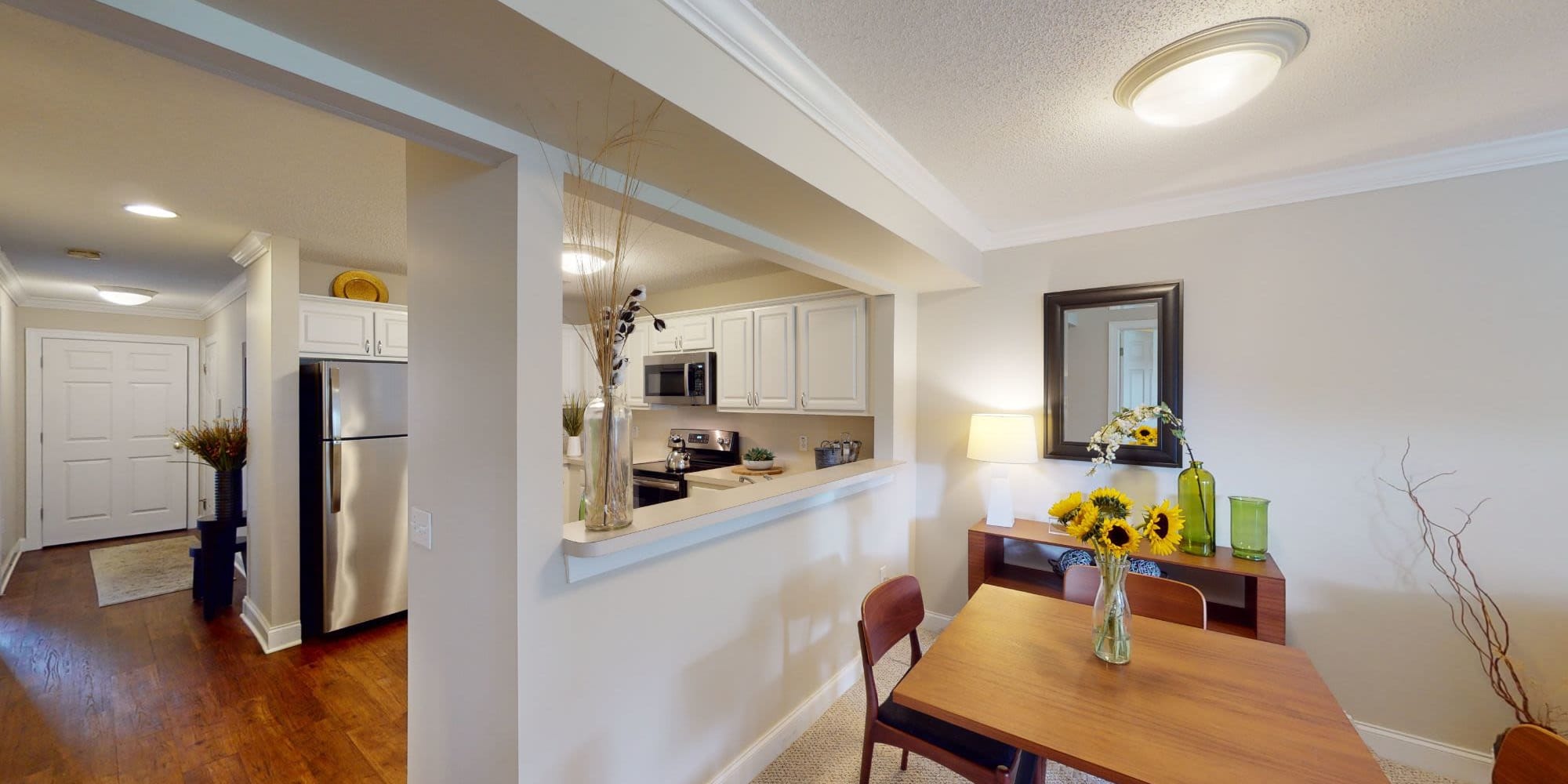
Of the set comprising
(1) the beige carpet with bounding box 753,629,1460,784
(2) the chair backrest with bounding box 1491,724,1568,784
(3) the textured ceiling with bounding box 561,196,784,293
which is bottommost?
(1) the beige carpet with bounding box 753,629,1460,784

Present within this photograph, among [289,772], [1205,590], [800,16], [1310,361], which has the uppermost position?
[800,16]

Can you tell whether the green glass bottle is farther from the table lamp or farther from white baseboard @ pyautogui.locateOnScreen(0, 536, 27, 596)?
white baseboard @ pyautogui.locateOnScreen(0, 536, 27, 596)

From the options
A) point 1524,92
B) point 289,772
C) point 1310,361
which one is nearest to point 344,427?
point 289,772

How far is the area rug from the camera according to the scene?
395 centimetres

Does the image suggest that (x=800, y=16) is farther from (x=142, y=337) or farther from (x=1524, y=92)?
(x=142, y=337)

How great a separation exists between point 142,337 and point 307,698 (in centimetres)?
545

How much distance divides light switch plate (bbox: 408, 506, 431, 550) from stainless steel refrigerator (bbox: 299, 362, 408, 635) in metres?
1.85

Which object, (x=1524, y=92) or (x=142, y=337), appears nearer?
(x=1524, y=92)

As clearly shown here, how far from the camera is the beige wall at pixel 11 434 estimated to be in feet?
13.3

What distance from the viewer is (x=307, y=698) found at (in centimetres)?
259

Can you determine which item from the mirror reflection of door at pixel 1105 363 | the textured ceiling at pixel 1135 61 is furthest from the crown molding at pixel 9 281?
the mirror reflection of door at pixel 1105 363

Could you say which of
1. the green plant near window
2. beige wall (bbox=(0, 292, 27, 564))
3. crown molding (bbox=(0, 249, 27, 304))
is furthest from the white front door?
the green plant near window

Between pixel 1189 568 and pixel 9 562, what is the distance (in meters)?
8.32

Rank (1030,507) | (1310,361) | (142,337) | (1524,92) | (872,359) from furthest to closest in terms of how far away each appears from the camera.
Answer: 1. (142,337)
2. (872,359)
3. (1030,507)
4. (1310,361)
5. (1524,92)
